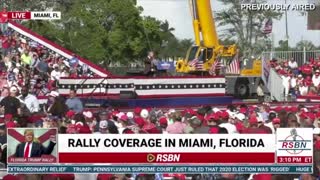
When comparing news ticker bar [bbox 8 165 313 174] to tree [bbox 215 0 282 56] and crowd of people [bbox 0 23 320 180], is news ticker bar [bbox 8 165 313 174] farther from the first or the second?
tree [bbox 215 0 282 56]

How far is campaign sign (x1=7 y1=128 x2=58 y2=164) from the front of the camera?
10984 mm

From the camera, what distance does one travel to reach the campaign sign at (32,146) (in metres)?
11.0

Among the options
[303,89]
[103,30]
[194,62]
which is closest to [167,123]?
[303,89]

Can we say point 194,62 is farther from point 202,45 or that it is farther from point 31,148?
point 31,148

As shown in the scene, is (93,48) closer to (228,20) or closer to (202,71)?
(228,20)

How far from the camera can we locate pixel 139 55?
6494 cm

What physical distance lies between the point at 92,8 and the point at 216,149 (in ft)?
171

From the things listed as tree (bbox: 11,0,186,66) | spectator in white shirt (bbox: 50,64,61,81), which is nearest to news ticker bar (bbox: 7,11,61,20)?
spectator in white shirt (bbox: 50,64,61,81)

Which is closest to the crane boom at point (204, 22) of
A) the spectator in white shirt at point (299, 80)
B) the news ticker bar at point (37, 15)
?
the spectator in white shirt at point (299, 80)

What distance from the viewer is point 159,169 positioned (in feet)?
36.3

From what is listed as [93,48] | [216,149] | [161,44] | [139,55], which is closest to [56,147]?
[216,149]

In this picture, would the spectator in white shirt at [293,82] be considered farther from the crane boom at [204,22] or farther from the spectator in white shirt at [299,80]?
the crane boom at [204,22]

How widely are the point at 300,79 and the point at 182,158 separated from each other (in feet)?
80.2

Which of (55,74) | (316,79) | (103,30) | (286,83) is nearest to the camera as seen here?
(55,74)
